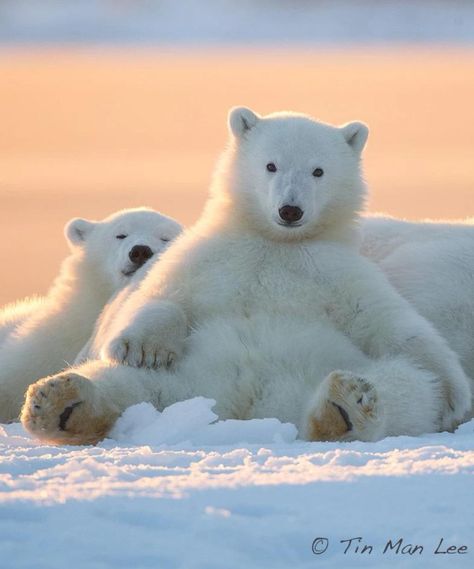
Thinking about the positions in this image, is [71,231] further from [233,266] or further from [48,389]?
[48,389]

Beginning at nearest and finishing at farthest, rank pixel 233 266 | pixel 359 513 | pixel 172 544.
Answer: pixel 172 544 < pixel 359 513 < pixel 233 266

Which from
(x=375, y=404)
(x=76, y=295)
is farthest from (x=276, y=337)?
(x=76, y=295)

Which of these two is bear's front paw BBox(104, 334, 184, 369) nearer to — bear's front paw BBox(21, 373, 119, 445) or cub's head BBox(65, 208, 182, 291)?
bear's front paw BBox(21, 373, 119, 445)

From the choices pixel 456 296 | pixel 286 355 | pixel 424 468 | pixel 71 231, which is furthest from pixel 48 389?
pixel 71 231

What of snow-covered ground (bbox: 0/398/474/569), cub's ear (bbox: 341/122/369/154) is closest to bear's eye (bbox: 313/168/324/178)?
cub's ear (bbox: 341/122/369/154)

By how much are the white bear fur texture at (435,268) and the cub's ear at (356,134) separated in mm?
438

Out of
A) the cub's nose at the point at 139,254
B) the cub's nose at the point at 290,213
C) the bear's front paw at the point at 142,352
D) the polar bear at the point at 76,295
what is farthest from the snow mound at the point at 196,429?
the cub's nose at the point at 139,254

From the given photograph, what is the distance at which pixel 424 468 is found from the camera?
150 inches

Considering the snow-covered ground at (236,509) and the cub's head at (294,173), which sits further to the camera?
the cub's head at (294,173)

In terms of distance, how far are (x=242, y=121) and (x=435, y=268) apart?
1197 millimetres

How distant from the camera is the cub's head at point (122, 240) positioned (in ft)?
23.1

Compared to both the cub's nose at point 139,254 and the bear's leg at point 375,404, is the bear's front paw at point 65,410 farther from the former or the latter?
the cub's nose at point 139,254

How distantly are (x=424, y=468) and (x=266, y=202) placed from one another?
7.45 feet
